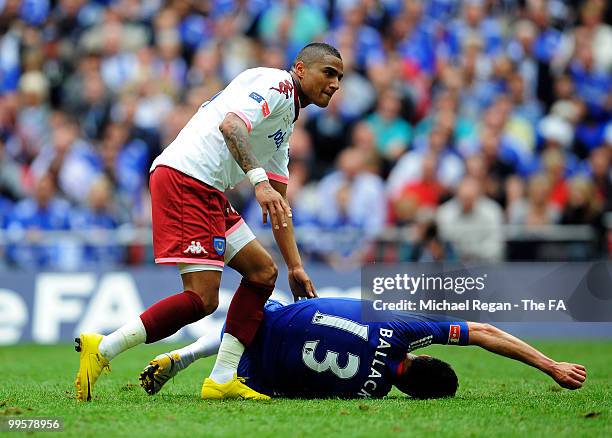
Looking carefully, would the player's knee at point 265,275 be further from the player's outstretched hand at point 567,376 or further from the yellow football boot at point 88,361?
the player's outstretched hand at point 567,376

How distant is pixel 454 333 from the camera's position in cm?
705

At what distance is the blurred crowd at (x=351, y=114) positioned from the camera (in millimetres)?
13859

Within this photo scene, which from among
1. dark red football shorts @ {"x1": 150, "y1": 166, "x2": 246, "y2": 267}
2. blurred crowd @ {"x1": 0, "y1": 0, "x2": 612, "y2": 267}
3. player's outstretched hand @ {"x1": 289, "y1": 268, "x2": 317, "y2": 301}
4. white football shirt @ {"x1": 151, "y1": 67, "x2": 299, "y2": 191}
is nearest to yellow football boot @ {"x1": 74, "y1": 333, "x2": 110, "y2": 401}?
dark red football shorts @ {"x1": 150, "y1": 166, "x2": 246, "y2": 267}

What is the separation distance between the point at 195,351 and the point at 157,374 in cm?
40

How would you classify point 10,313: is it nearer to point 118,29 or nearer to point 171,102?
point 171,102

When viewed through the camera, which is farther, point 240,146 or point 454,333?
point 454,333

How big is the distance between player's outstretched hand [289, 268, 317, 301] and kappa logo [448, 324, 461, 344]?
1.18 m

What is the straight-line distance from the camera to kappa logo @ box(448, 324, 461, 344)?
705 centimetres

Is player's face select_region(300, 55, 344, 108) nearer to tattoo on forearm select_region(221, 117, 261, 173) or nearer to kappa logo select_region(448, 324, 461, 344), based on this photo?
tattoo on forearm select_region(221, 117, 261, 173)

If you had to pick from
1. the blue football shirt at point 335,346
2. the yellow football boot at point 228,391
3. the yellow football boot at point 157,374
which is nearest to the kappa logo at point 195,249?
the blue football shirt at point 335,346

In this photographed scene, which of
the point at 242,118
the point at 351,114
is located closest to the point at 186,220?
the point at 242,118

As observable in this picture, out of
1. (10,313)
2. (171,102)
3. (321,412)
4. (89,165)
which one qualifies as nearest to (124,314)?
(10,313)

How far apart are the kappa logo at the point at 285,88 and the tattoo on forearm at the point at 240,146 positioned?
469 millimetres

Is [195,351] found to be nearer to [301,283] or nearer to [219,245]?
[301,283]
